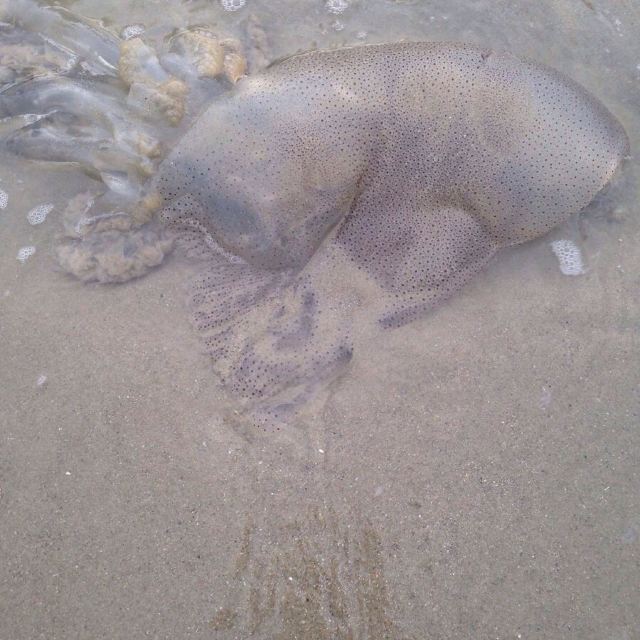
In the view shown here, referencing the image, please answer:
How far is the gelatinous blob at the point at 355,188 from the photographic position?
112 inches

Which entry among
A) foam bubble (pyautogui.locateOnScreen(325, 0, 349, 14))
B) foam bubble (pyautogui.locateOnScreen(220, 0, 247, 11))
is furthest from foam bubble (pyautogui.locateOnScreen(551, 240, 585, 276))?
foam bubble (pyautogui.locateOnScreen(220, 0, 247, 11))

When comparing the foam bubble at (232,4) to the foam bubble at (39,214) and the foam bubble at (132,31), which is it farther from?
the foam bubble at (39,214)

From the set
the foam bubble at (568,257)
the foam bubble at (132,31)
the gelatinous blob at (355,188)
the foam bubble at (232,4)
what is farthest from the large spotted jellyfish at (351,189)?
the foam bubble at (232,4)

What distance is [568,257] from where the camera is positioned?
3.18 meters

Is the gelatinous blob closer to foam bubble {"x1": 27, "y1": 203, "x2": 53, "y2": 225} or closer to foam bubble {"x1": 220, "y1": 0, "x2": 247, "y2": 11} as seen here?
foam bubble {"x1": 27, "y1": 203, "x2": 53, "y2": 225}

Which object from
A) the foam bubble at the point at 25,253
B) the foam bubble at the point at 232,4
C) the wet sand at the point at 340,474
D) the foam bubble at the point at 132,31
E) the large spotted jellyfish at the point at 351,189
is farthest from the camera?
the foam bubble at the point at 232,4

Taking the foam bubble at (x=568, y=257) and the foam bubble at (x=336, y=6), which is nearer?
the foam bubble at (x=568, y=257)

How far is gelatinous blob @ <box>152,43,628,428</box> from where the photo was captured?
285cm

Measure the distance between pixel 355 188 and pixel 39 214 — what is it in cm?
178

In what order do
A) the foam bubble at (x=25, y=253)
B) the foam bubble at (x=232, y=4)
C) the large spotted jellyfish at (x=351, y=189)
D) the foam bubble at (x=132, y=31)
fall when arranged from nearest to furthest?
the large spotted jellyfish at (x=351, y=189) < the foam bubble at (x=25, y=253) < the foam bubble at (x=132, y=31) < the foam bubble at (x=232, y=4)

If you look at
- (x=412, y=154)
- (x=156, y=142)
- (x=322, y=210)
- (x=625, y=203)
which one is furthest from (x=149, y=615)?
(x=625, y=203)

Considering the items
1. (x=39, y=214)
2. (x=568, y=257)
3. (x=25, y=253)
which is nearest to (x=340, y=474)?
(x=568, y=257)

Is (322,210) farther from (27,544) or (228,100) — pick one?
(27,544)

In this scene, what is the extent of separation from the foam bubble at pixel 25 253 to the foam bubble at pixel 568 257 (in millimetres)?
2870
